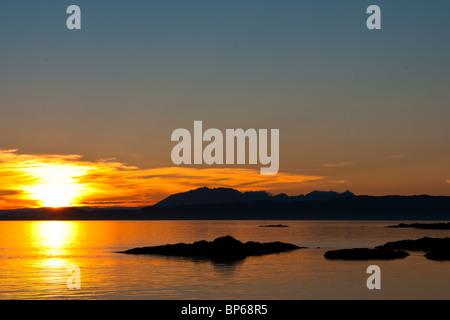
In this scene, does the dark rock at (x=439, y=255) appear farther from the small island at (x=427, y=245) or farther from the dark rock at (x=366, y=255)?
the dark rock at (x=366, y=255)

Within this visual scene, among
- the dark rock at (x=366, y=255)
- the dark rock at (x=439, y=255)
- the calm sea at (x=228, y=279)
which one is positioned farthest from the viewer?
the dark rock at (x=366, y=255)

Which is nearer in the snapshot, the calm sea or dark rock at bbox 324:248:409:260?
the calm sea

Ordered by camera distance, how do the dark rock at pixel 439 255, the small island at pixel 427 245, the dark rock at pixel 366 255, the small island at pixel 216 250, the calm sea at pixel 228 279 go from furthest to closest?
the small island at pixel 216 250
the small island at pixel 427 245
the dark rock at pixel 366 255
the dark rock at pixel 439 255
the calm sea at pixel 228 279

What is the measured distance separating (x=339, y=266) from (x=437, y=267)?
12.9 meters

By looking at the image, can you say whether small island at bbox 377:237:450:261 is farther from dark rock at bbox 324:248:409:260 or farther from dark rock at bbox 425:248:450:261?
dark rock at bbox 324:248:409:260

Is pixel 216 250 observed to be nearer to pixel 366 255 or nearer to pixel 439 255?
pixel 366 255

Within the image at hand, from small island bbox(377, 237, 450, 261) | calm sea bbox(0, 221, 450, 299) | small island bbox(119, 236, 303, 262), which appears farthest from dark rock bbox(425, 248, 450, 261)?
small island bbox(119, 236, 303, 262)

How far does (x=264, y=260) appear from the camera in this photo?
90.6m

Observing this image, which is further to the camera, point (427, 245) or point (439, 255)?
point (427, 245)

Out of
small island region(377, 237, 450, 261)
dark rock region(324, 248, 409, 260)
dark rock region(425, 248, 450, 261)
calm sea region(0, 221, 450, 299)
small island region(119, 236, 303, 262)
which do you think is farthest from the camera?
small island region(119, 236, 303, 262)

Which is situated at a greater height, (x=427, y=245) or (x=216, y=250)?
(x=427, y=245)

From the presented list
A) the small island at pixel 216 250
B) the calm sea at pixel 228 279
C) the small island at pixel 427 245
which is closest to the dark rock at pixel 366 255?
the calm sea at pixel 228 279

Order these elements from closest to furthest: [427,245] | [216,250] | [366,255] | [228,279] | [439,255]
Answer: [228,279], [439,255], [366,255], [216,250], [427,245]

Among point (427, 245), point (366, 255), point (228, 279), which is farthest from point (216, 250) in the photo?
point (427, 245)
